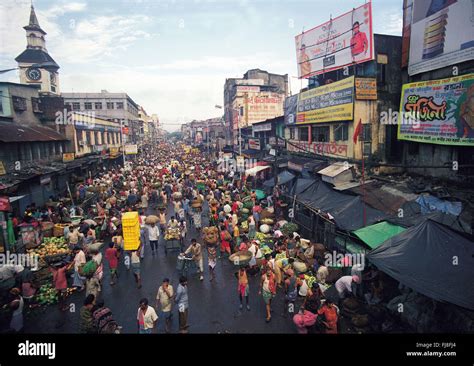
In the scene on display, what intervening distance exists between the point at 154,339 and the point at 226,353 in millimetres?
640

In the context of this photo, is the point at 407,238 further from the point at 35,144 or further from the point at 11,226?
the point at 35,144

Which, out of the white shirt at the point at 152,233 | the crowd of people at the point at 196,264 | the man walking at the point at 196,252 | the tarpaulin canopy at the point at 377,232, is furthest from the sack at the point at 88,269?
the tarpaulin canopy at the point at 377,232

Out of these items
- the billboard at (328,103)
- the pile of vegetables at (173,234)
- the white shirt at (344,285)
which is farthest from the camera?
the billboard at (328,103)

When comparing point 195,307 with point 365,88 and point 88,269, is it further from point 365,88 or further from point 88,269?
point 365,88

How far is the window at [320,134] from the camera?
64.2 ft

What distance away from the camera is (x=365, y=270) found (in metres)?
9.38

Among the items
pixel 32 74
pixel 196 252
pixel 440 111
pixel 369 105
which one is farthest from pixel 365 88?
pixel 32 74

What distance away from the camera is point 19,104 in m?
23.8

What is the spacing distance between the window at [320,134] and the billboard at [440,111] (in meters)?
5.09

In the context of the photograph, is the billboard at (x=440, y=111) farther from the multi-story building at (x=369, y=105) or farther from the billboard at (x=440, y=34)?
the multi-story building at (x=369, y=105)

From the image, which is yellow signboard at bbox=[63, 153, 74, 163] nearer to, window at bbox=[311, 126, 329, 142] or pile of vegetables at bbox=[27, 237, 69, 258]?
pile of vegetables at bbox=[27, 237, 69, 258]

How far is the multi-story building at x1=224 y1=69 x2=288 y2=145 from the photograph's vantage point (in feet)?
135

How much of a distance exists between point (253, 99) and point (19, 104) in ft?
89.4

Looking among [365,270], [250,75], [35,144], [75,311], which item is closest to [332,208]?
[365,270]
